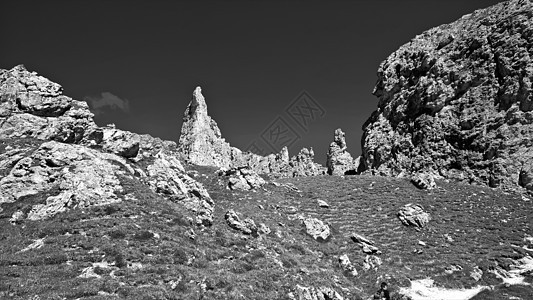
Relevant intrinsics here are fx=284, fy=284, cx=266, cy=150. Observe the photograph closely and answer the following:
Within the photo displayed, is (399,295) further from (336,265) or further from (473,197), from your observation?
(473,197)

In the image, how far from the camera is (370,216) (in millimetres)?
48469

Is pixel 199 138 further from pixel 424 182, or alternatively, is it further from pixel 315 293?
pixel 315 293

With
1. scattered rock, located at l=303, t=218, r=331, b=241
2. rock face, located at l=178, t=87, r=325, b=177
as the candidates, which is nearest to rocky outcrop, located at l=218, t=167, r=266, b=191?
scattered rock, located at l=303, t=218, r=331, b=241

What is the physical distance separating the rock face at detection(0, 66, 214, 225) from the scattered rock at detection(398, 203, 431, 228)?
101 ft

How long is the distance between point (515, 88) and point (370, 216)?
167ft

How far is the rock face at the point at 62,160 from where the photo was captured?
2656 cm

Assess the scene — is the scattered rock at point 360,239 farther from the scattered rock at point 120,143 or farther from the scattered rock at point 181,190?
the scattered rock at point 120,143

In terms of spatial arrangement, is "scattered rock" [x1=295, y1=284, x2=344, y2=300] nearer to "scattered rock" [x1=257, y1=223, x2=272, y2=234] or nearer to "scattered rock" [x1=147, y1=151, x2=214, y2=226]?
"scattered rock" [x1=257, y1=223, x2=272, y2=234]

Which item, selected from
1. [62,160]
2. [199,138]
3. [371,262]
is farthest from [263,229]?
[199,138]

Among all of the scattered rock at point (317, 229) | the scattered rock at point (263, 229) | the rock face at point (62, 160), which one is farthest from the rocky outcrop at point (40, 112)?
the scattered rock at point (317, 229)

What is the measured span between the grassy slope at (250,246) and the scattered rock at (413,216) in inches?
57.8

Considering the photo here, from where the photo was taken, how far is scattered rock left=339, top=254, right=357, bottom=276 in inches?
1267

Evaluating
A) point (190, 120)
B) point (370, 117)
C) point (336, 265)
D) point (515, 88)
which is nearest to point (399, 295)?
point (336, 265)

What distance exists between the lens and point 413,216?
45.5 meters
